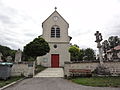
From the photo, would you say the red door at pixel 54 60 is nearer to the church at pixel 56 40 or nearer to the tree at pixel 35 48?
the church at pixel 56 40

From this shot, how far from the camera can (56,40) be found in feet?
96.0

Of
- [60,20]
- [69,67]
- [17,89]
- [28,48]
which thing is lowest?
[17,89]

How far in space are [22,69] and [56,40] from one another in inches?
562

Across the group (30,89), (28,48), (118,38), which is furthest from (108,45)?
(30,89)

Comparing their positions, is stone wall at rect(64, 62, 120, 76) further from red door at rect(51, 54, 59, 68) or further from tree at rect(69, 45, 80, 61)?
tree at rect(69, 45, 80, 61)

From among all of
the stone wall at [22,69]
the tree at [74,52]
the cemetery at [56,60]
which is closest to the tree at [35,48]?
the cemetery at [56,60]

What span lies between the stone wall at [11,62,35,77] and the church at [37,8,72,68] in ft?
40.2

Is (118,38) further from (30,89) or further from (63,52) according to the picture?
(30,89)

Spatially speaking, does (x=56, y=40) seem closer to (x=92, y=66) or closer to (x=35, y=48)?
(x=35, y=48)

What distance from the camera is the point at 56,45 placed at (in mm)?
29016

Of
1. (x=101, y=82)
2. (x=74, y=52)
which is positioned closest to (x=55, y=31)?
(x=74, y=52)

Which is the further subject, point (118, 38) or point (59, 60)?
point (118, 38)

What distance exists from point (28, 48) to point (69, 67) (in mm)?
8109

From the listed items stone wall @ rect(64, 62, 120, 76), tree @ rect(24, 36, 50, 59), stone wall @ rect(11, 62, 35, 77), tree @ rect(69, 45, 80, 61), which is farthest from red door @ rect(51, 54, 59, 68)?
stone wall @ rect(64, 62, 120, 76)
